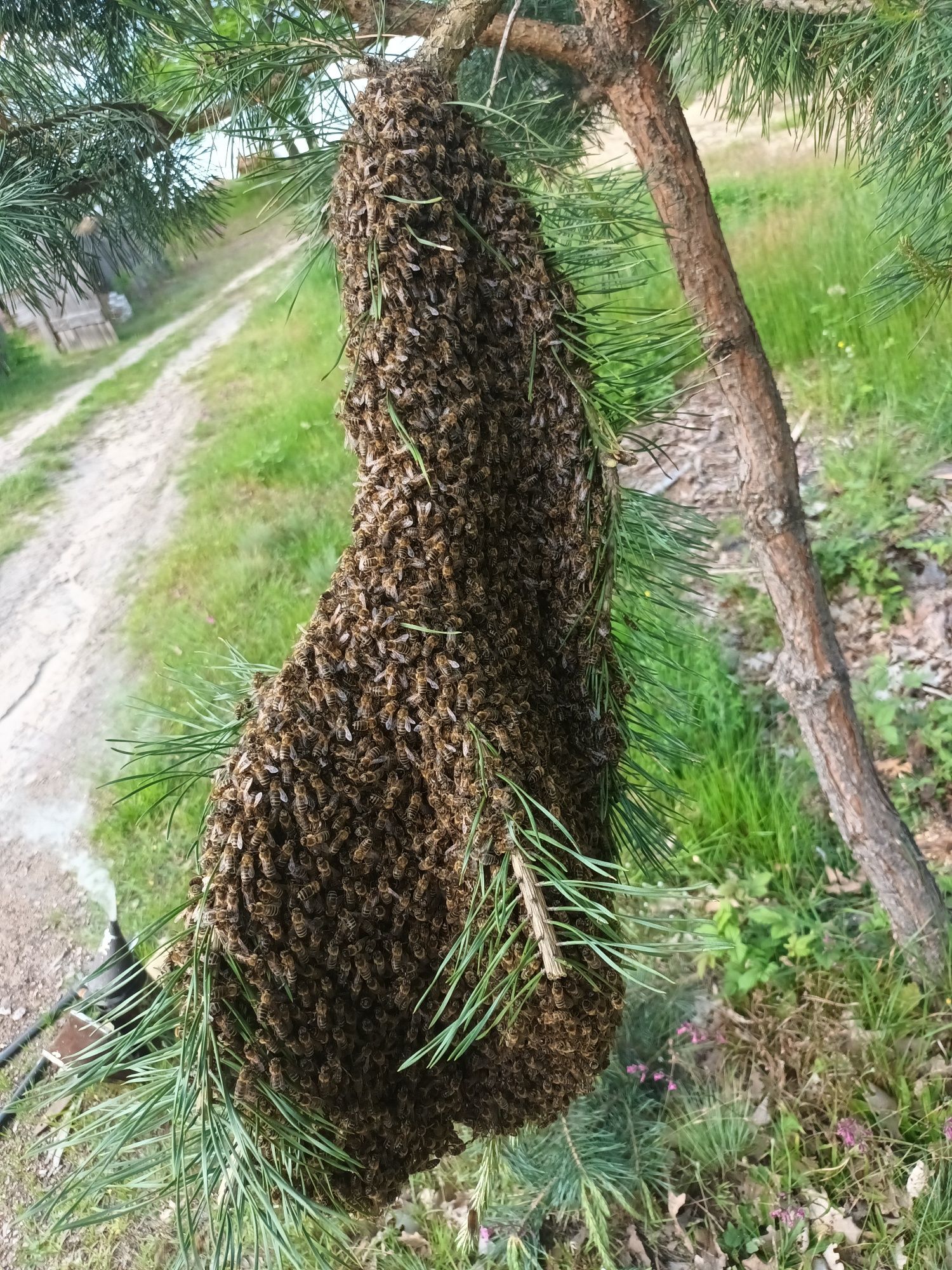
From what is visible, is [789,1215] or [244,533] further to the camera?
[244,533]

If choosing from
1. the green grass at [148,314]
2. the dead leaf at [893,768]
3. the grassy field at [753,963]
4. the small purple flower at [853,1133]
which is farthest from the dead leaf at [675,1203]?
the green grass at [148,314]

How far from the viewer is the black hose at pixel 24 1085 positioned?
154 cm

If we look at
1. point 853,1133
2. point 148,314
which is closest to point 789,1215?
point 853,1133

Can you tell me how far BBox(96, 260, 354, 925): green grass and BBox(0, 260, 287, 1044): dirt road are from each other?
0.09 metres

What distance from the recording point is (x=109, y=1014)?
0.45 meters

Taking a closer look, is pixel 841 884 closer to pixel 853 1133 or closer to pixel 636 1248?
pixel 853 1133

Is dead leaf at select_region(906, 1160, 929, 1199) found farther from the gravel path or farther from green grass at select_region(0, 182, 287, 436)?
green grass at select_region(0, 182, 287, 436)

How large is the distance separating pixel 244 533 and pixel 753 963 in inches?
77.5

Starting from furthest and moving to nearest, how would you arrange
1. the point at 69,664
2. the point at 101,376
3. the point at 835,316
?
1. the point at 101,376
2. the point at 835,316
3. the point at 69,664

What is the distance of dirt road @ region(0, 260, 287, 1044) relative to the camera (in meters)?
1.85

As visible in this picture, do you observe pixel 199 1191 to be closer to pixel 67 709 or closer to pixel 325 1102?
pixel 325 1102

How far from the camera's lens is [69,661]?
229 cm

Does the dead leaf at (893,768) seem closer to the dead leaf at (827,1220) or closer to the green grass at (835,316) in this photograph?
the dead leaf at (827,1220)

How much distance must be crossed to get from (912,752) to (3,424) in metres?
2.59
